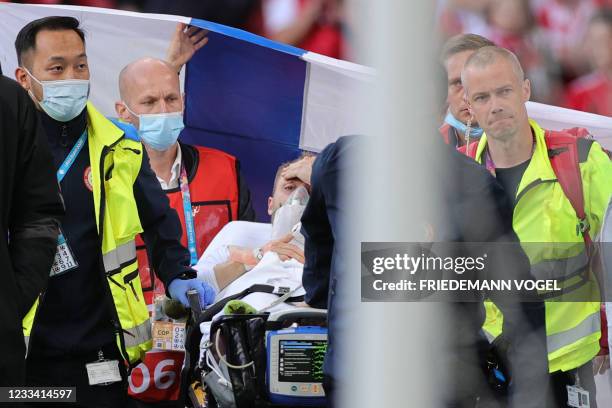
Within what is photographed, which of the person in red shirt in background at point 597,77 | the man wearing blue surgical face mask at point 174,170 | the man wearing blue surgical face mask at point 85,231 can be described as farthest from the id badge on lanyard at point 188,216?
the person in red shirt in background at point 597,77

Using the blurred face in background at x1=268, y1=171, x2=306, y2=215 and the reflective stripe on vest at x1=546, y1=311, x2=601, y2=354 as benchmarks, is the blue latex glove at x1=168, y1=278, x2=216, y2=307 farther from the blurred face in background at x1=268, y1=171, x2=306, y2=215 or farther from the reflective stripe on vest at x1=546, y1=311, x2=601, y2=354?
the reflective stripe on vest at x1=546, y1=311, x2=601, y2=354

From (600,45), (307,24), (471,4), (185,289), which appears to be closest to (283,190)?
(185,289)

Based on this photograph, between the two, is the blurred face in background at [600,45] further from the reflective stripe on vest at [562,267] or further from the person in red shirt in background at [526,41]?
the reflective stripe on vest at [562,267]

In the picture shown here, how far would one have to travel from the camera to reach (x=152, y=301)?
4043 mm

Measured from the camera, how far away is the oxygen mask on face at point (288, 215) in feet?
13.6

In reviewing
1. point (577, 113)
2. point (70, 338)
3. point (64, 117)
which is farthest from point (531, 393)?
point (64, 117)

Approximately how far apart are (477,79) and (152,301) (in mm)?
1518

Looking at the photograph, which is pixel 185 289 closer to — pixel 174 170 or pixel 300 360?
pixel 300 360

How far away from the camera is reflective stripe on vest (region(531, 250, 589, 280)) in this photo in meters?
2.59

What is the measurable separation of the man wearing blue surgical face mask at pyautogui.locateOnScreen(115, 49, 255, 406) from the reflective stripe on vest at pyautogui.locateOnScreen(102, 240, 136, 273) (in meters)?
0.42

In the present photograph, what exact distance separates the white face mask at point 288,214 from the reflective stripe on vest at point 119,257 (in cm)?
73

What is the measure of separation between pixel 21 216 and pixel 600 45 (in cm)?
139

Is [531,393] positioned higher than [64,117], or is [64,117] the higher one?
[64,117]

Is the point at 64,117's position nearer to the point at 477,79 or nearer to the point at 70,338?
the point at 70,338
